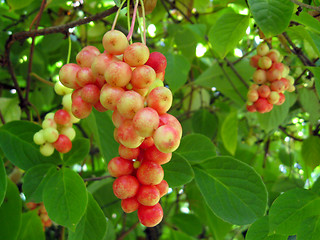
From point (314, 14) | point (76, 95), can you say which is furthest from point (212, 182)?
point (314, 14)

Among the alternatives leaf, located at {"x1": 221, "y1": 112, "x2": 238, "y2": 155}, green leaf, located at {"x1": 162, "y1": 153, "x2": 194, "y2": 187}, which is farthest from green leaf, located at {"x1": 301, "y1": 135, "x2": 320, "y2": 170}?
green leaf, located at {"x1": 162, "y1": 153, "x2": 194, "y2": 187}

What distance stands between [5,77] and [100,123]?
30.2 inches

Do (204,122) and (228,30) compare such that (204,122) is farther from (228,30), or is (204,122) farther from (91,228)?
(91,228)

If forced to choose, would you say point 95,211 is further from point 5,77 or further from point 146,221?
point 5,77

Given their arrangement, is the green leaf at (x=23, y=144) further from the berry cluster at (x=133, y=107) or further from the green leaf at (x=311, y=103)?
the green leaf at (x=311, y=103)

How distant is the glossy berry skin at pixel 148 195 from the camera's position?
484 millimetres

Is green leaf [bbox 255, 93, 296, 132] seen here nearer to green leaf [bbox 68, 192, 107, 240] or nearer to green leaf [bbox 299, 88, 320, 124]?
green leaf [bbox 299, 88, 320, 124]

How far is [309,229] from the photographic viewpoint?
25.2 inches

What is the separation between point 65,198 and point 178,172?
23cm

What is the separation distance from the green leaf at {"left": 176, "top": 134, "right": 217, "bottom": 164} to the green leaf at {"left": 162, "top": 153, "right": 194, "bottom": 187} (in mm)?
88

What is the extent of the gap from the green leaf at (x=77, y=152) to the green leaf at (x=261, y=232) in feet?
1.39

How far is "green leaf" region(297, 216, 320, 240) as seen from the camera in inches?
24.9

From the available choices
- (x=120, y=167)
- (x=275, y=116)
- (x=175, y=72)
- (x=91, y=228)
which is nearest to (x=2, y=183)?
(x=91, y=228)

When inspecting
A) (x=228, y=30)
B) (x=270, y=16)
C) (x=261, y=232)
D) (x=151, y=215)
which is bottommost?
(x=261, y=232)
